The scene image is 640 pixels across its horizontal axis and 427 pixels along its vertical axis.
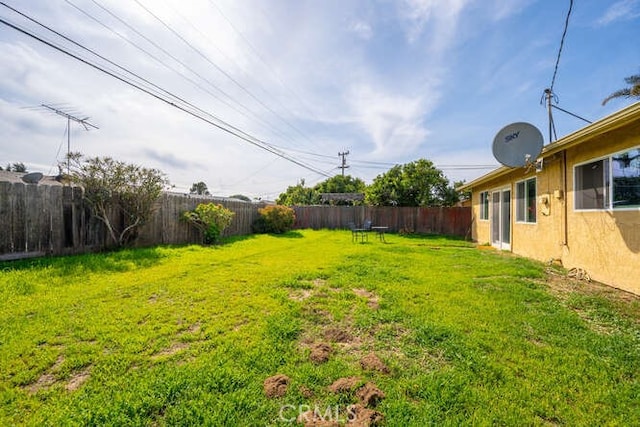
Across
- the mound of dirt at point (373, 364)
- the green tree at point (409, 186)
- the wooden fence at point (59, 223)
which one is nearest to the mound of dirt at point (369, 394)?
the mound of dirt at point (373, 364)

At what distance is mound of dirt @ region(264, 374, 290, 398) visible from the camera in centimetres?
182

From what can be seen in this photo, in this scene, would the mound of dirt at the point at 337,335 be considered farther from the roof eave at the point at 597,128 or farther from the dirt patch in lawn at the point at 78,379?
the roof eave at the point at 597,128

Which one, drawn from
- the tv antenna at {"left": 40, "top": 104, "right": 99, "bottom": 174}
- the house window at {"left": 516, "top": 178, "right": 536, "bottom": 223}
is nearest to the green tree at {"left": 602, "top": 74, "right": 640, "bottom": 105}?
the house window at {"left": 516, "top": 178, "right": 536, "bottom": 223}

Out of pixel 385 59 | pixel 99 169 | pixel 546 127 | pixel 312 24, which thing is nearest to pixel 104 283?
pixel 99 169

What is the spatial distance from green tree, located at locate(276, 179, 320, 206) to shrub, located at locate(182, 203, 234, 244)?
18455 millimetres

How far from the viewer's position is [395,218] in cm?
1554

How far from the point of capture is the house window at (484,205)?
1060 centimetres

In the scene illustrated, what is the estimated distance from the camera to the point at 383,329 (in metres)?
2.87

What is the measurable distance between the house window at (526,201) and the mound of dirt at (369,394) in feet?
24.8

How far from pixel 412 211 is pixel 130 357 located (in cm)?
1466

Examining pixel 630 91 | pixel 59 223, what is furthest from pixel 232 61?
pixel 630 91

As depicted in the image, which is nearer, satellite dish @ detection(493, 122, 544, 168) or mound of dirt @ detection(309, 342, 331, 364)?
mound of dirt @ detection(309, 342, 331, 364)

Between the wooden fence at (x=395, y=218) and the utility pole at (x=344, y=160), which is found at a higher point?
the utility pole at (x=344, y=160)

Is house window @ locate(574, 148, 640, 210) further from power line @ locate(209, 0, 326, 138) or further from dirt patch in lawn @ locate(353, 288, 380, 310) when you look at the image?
power line @ locate(209, 0, 326, 138)
